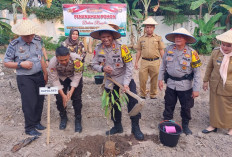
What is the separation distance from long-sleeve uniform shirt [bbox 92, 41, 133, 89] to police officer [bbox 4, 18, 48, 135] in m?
0.94

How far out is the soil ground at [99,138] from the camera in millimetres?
3051

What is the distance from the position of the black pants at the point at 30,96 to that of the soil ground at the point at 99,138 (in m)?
0.30

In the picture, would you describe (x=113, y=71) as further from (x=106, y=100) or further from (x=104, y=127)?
(x=104, y=127)

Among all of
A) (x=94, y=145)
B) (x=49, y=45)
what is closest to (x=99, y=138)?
(x=94, y=145)

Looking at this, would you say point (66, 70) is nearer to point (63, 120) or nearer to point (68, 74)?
point (68, 74)

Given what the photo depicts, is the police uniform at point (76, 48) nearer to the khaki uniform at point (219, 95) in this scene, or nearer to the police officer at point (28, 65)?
the police officer at point (28, 65)

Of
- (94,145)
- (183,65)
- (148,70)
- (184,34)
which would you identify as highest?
(184,34)

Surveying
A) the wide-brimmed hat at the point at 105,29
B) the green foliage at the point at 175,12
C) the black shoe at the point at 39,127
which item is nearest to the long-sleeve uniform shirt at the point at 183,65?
the wide-brimmed hat at the point at 105,29

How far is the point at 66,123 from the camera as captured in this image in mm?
3873

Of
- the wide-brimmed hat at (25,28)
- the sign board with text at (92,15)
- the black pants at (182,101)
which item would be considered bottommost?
the black pants at (182,101)

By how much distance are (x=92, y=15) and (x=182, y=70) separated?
3.95 metres

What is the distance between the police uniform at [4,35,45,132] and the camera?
3182mm

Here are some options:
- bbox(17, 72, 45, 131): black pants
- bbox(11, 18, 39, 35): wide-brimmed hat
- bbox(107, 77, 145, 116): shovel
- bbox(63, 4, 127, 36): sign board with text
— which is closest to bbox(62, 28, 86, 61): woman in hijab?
bbox(17, 72, 45, 131): black pants

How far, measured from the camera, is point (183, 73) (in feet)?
10.8
